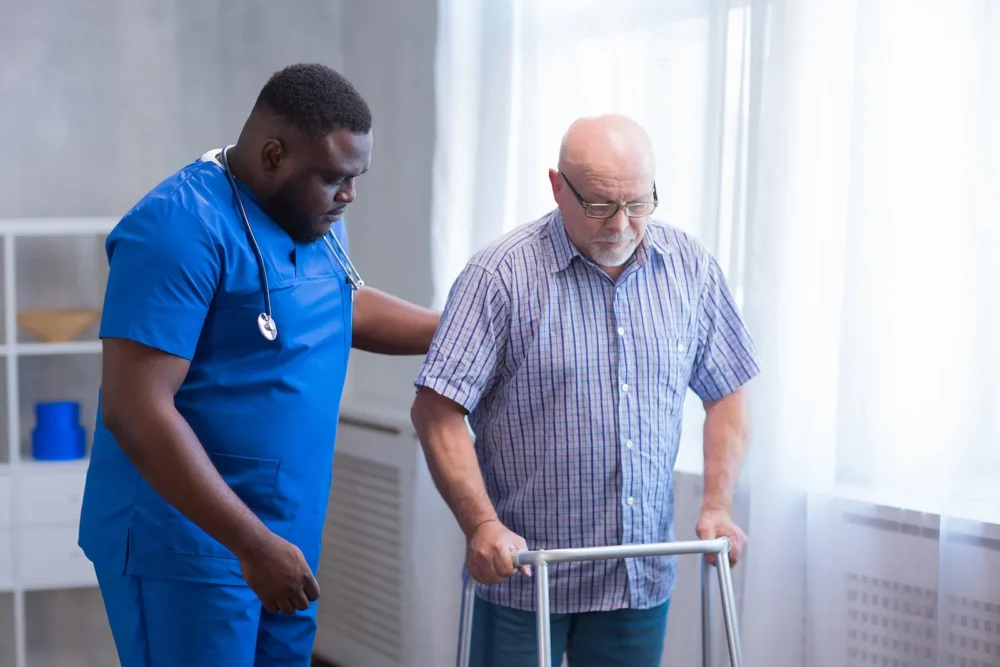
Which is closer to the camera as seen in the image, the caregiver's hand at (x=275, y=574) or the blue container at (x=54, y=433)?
the caregiver's hand at (x=275, y=574)

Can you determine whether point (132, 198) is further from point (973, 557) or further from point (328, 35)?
point (973, 557)

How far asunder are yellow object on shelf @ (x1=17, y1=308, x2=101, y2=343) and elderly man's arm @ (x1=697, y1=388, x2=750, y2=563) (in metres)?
2.13

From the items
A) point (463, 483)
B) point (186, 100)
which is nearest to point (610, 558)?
point (463, 483)

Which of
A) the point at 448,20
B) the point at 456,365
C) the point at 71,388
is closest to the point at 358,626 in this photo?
the point at 71,388

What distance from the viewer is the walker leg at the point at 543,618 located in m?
1.57

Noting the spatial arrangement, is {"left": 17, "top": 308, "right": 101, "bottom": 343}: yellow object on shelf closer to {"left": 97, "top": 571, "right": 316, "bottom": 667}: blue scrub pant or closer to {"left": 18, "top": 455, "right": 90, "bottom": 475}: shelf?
{"left": 18, "top": 455, "right": 90, "bottom": 475}: shelf

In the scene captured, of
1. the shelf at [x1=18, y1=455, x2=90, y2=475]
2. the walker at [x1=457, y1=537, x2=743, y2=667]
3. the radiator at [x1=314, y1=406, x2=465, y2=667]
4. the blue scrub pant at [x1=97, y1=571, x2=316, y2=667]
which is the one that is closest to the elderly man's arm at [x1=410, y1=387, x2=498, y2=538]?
the walker at [x1=457, y1=537, x2=743, y2=667]

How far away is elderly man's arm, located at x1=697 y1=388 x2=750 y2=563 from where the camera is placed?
6.11 ft

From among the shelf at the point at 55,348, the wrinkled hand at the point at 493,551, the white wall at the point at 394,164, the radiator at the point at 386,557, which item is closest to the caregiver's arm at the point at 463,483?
the wrinkled hand at the point at 493,551

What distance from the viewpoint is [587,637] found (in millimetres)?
A: 1857

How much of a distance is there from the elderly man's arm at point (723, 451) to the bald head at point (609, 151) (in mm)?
420


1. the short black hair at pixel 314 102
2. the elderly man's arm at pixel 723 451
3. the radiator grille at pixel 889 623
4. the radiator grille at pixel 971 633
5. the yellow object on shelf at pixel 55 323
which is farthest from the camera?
the yellow object on shelf at pixel 55 323

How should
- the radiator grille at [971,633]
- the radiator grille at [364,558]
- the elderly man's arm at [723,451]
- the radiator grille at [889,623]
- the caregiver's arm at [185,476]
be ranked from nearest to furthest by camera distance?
the caregiver's arm at [185,476]
the elderly man's arm at [723,451]
the radiator grille at [971,633]
the radiator grille at [889,623]
the radiator grille at [364,558]

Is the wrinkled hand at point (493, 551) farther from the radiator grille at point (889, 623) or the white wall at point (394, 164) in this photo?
the white wall at point (394, 164)
